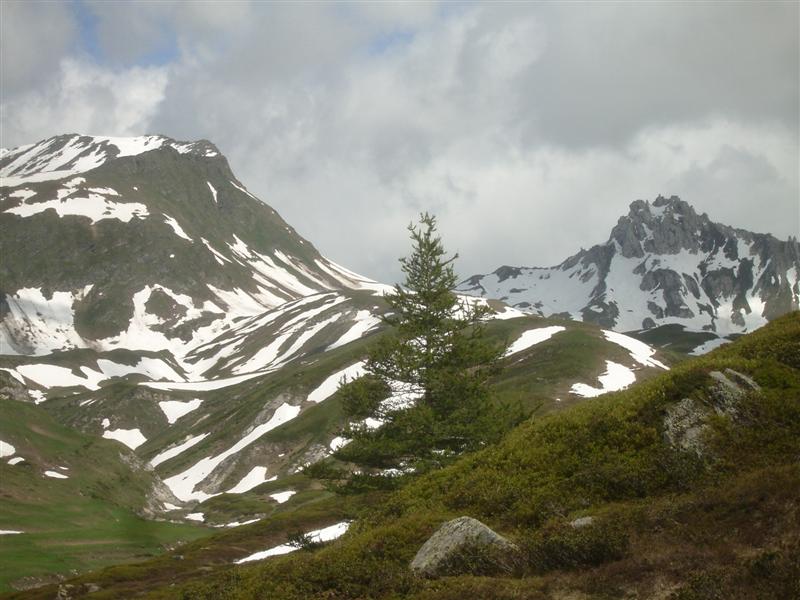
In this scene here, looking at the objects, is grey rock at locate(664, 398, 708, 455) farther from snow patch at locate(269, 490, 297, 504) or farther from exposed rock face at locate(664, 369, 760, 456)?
snow patch at locate(269, 490, 297, 504)

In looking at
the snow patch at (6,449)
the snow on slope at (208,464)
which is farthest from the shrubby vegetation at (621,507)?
the snow on slope at (208,464)

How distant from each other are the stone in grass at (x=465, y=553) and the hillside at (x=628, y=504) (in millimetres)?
87

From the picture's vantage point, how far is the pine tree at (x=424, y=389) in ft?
88.4

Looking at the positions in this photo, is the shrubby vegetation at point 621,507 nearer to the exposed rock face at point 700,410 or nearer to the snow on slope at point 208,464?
the exposed rock face at point 700,410

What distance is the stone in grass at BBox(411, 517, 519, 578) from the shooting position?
504 inches

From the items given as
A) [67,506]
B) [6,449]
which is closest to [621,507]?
[67,506]

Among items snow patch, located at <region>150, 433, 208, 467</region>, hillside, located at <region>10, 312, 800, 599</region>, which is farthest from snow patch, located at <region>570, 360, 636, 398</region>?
snow patch, located at <region>150, 433, 208, 467</region>

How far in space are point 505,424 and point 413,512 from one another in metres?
10.6

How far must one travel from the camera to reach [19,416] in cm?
10469

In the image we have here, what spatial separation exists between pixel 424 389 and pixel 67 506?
69990 mm

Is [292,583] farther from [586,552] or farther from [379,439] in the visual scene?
[379,439]

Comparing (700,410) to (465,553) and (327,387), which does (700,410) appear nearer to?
(465,553)

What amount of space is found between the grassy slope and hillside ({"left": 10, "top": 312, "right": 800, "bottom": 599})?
4645 centimetres

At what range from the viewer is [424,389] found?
95.3 feet
